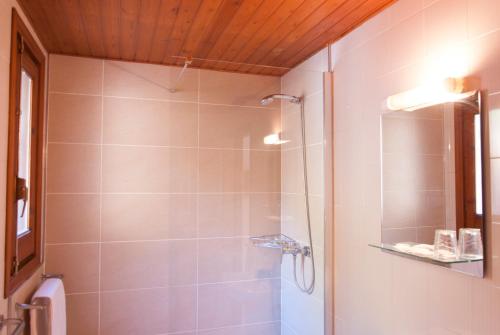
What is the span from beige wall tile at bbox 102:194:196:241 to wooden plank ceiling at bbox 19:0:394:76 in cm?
92

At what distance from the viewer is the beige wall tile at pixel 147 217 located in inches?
90.3

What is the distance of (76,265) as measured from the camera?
226cm

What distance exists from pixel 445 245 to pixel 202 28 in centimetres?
161

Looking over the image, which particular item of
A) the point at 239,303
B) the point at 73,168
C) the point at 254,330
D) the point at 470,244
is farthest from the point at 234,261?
the point at 470,244

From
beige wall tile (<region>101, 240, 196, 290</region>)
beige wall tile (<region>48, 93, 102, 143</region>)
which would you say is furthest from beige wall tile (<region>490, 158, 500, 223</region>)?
beige wall tile (<region>48, 93, 102, 143</region>)

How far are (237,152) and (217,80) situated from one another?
51cm

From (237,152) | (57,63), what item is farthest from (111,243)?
(57,63)

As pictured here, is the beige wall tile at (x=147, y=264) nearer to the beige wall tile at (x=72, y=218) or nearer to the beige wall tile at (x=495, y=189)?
the beige wall tile at (x=72, y=218)

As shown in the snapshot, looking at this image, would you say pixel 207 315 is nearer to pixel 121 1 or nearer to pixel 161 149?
pixel 161 149

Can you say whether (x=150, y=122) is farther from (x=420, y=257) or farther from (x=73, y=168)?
(x=420, y=257)

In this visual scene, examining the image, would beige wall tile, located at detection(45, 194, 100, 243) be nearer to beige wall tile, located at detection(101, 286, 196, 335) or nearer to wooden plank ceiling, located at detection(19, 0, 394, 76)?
beige wall tile, located at detection(101, 286, 196, 335)

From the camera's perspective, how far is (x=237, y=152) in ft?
8.09

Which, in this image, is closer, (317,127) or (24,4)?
(24,4)

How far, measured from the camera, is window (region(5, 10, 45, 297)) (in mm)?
1573
